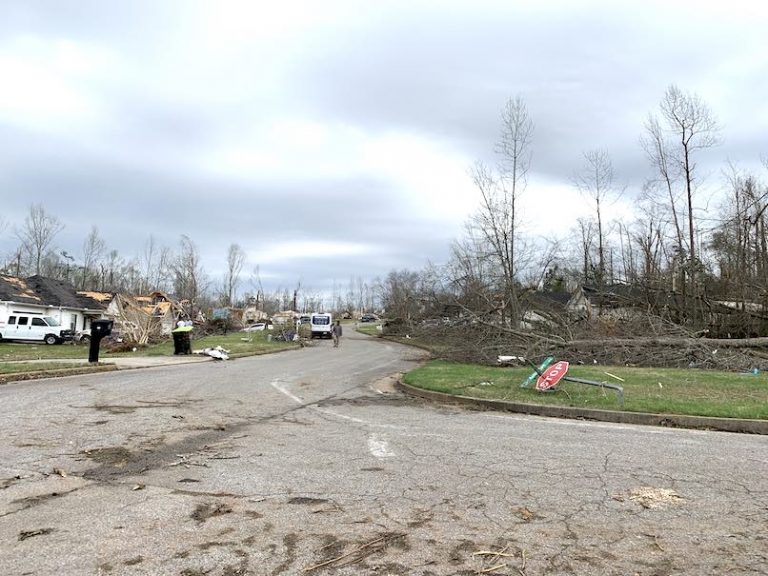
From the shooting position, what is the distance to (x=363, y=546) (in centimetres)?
404

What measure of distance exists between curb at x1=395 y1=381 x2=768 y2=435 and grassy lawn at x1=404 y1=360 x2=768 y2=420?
28cm

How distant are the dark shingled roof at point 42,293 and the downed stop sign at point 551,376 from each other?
37600 millimetres

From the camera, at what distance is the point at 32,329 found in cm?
3456

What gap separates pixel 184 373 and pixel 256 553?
14.5 m

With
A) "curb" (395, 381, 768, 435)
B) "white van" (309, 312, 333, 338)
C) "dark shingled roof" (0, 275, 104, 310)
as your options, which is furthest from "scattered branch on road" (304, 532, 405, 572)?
"white van" (309, 312, 333, 338)

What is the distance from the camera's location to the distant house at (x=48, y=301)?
125 feet

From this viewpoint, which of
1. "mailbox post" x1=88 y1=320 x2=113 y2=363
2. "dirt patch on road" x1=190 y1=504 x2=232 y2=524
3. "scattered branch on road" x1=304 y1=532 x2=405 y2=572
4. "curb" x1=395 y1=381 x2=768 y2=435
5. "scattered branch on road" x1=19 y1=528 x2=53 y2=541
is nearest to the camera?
"scattered branch on road" x1=304 y1=532 x2=405 y2=572

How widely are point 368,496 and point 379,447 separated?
225 centimetres

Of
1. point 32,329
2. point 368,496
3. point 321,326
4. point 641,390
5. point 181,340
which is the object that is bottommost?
point 641,390

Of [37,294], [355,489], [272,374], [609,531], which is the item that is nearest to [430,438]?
[355,489]

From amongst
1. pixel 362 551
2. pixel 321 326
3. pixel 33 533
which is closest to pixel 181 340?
pixel 33 533

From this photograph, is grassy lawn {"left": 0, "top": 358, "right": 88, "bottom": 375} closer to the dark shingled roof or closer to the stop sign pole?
the stop sign pole

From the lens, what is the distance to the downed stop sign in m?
12.0

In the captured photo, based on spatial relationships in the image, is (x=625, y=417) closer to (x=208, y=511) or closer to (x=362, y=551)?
(x=362, y=551)
